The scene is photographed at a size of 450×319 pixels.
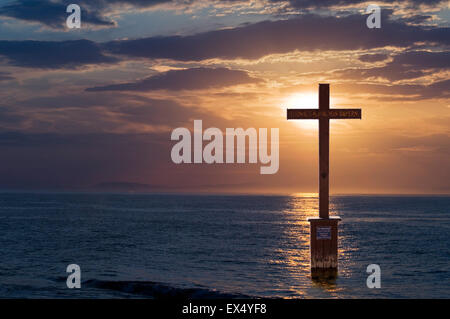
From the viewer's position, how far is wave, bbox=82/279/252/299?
2336 cm

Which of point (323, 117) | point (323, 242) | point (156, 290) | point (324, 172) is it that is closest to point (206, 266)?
point (156, 290)

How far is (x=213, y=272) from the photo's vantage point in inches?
1228

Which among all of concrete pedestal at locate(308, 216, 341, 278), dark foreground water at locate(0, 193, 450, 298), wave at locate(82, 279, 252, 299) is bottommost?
dark foreground water at locate(0, 193, 450, 298)

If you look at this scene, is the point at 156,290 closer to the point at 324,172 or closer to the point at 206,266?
the point at 324,172

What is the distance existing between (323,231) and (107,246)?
95.2 ft

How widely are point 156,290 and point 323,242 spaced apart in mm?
8075

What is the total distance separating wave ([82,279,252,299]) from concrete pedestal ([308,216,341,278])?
365 centimetres

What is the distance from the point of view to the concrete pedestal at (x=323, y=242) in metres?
21.9

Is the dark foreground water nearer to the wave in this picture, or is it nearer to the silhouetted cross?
the wave

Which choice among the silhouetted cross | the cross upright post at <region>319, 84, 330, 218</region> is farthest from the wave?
the silhouetted cross

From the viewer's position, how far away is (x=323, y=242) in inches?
867
